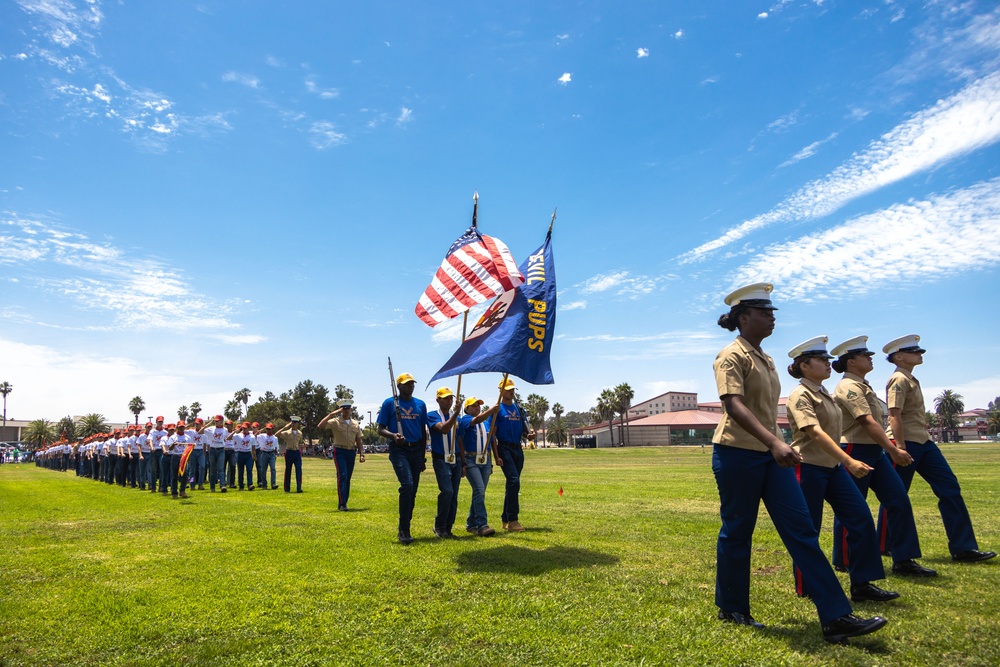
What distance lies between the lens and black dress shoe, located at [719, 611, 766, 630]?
5.04 m

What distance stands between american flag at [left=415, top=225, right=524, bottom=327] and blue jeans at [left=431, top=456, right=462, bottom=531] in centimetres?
211

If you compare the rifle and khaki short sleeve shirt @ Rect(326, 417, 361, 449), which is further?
khaki short sleeve shirt @ Rect(326, 417, 361, 449)

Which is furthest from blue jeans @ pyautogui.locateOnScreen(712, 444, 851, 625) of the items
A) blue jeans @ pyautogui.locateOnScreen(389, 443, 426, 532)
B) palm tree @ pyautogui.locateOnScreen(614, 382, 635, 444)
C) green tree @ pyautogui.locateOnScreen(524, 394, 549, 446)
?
green tree @ pyautogui.locateOnScreen(524, 394, 549, 446)

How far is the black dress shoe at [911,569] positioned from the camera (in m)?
6.77

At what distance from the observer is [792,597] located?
5.88 m

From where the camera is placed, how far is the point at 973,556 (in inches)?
285

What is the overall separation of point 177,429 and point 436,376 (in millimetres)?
14459

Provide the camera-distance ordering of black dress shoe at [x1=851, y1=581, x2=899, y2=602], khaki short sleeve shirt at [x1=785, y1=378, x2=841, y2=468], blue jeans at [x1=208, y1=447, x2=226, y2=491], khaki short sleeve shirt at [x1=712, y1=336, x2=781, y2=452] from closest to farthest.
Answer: khaki short sleeve shirt at [x1=712, y1=336, x2=781, y2=452] < black dress shoe at [x1=851, y1=581, x2=899, y2=602] < khaki short sleeve shirt at [x1=785, y1=378, x2=841, y2=468] < blue jeans at [x1=208, y1=447, x2=226, y2=491]

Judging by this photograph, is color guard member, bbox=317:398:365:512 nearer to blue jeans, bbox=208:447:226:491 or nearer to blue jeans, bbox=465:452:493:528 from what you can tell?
blue jeans, bbox=465:452:493:528

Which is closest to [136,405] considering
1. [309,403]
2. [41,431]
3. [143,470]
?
[41,431]

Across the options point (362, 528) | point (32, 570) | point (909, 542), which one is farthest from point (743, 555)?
point (32, 570)

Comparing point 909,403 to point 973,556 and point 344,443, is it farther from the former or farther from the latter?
point 344,443

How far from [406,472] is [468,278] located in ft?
9.54

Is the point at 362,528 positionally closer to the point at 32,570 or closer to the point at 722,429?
the point at 32,570
